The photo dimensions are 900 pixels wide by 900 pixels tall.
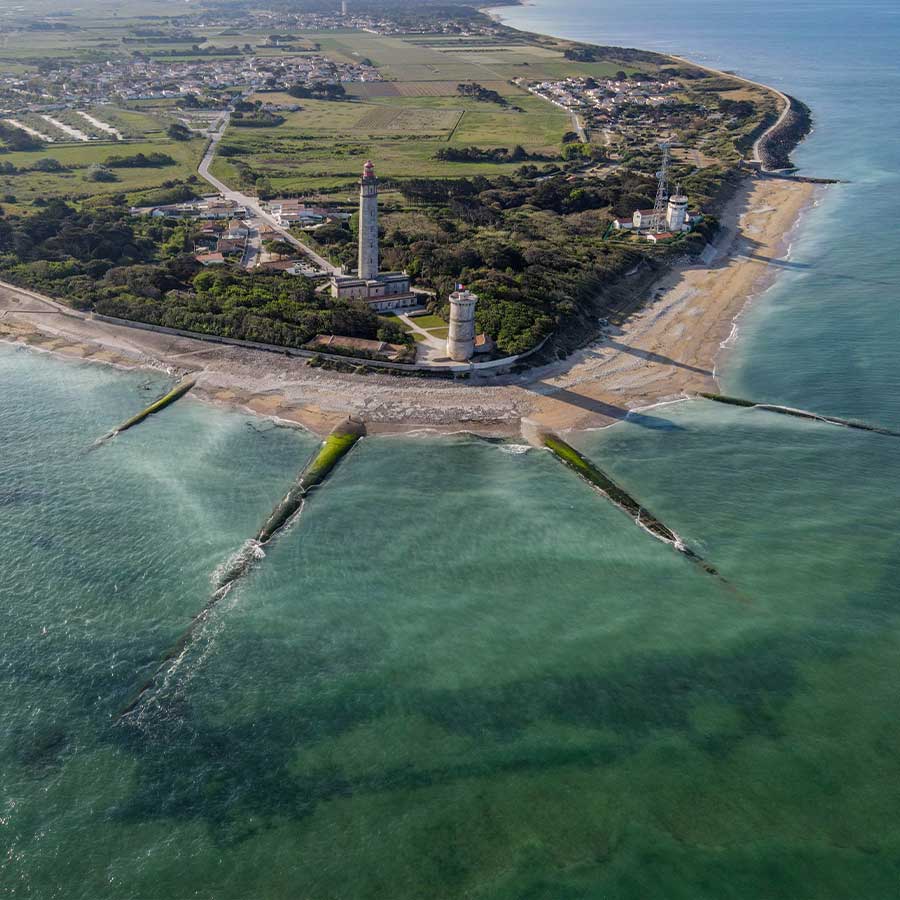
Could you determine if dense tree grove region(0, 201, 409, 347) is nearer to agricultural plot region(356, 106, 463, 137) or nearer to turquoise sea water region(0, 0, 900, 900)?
turquoise sea water region(0, 0, 900, 900)

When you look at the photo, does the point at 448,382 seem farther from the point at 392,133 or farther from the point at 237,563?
the point at 392,133

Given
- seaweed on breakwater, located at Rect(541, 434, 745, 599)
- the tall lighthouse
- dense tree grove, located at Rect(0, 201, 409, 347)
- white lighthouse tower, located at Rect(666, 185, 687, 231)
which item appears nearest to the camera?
seaweed on breakwater, located at Rect(541, 434, 745, 599)

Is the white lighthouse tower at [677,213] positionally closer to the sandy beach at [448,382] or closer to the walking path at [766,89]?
the sandy beach at [448,382]

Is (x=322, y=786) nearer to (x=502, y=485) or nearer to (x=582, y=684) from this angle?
(x=582, y=684)

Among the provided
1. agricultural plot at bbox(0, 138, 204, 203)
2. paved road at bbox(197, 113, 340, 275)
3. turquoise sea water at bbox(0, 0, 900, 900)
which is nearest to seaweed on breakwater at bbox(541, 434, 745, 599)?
turquoise sea water at bbox(0, 0, 900, 900)

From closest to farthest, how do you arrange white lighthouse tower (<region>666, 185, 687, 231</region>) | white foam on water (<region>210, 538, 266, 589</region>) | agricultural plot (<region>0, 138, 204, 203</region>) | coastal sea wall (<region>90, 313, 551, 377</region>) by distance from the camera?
white foam on water (<region>210, 538, 266, 589</region>)
coastal sea wall (<region>90, 313, 551, 377</region>)
white lighthouse tower (<region>666, 185, 687, 231</region>)
agricultural plot (<region>0, 138, 204, 203</region>)

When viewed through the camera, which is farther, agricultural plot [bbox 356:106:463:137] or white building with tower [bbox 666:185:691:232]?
agricultural plot [bbox 356:106:463:137]

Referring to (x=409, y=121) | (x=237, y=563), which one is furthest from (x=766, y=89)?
(x=237, y=563)

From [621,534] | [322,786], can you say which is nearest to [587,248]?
[621,534]
